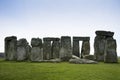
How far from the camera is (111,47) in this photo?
2161 cm

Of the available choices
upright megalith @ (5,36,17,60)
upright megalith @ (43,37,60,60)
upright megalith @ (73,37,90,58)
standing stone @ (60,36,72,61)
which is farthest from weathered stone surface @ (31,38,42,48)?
upright megalith @ (73,37,90,58)

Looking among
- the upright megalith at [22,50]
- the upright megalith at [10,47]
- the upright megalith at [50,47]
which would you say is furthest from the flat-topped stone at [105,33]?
the upright megalith at [10,47]

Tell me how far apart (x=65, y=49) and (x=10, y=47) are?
7.79 m

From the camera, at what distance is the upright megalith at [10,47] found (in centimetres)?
2695

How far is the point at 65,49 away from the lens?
2509 cm

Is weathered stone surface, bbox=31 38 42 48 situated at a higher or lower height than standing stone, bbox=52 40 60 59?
higher

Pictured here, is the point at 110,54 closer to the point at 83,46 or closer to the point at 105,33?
A: the point at 105,33

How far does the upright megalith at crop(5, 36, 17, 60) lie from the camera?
1061 inches

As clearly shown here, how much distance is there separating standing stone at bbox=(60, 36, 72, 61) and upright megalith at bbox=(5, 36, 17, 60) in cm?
652

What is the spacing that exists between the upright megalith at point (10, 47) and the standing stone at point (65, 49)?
6.52 m

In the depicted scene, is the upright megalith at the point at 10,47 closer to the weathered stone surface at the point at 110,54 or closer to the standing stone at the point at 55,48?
the standing stone at the point at 55,48

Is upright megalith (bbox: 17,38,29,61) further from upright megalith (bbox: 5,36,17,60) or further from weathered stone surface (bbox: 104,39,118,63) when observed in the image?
weathered stone surface (bbox: 104,39,118,63)

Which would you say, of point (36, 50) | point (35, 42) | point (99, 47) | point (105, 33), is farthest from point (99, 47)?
point (35, 42)

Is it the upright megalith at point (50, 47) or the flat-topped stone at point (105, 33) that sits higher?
the flat-topped stone at point (105, 33)
